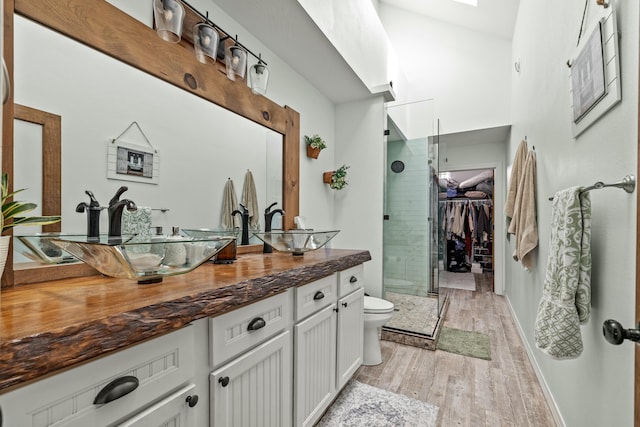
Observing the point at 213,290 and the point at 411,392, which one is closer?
the point at 213,290

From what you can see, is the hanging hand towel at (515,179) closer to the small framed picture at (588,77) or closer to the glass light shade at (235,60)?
the small framed picture at (588,77)

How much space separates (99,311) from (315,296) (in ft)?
3.28

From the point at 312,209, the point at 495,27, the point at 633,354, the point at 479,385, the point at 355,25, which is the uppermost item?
the point at 495,27

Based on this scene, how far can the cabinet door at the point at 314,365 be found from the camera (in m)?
1.43

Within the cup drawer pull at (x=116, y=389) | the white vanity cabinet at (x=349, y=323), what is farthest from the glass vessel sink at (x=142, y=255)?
the white vanity cabinet at (x=349, y=323)

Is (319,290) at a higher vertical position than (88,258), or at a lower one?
lower

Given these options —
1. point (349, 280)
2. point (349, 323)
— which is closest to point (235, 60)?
point (349, 280)

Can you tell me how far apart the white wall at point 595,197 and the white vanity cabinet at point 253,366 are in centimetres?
120

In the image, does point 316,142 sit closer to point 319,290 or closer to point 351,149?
point 351,149

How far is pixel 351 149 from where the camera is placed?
3.14 meters

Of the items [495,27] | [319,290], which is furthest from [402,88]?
[319,290]

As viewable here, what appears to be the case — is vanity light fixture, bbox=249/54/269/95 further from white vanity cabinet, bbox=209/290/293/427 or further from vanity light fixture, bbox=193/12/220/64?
white vanity cabinet, bbox=209/290/293/427

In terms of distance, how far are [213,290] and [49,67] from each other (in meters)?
1.05

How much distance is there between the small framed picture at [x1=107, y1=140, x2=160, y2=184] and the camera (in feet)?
4.29
